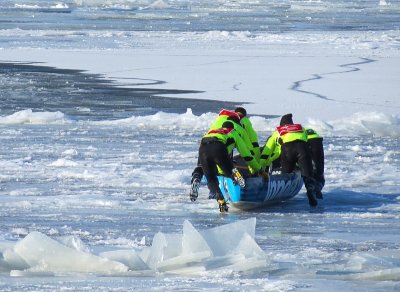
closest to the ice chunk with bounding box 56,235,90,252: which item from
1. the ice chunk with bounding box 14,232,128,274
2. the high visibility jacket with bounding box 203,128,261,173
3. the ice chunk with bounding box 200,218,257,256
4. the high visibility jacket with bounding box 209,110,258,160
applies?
the ice chunk with bounding box 14,232,128,274

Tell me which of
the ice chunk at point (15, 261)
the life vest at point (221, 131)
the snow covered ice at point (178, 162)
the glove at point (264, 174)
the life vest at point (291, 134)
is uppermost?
the life vest at point (221, 131)

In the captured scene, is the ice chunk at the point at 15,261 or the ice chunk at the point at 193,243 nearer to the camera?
the ice chunk at the point at 193,243

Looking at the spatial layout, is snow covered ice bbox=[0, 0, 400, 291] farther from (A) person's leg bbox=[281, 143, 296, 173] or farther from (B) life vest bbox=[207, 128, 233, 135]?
(B) life vest bbox=[207, 128, 233, 135]

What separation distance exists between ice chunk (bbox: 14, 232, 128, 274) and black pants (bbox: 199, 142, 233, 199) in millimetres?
3413

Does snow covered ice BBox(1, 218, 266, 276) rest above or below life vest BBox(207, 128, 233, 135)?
below

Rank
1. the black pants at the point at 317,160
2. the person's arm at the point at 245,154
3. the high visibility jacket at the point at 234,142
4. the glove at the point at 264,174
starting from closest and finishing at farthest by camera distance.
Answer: the high visibility jacket at the point at 234,142, the person's arm at the point at 245,154, the glove at the point at 264,174, the black pants at the point at 317,160

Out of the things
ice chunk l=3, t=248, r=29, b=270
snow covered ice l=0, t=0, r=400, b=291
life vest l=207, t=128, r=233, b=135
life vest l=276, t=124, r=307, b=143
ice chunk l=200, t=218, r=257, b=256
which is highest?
life vest l=207, t=128, r=233, b=135

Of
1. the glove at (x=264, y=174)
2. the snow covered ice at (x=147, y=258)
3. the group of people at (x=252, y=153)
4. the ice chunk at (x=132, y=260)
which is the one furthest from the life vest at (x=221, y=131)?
the ice chunk at (x=132, y=260)

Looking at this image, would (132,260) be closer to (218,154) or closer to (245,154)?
(218,154)

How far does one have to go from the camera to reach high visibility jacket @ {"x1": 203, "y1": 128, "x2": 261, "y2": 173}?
1244cm

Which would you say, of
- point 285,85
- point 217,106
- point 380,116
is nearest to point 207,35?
point 285,85

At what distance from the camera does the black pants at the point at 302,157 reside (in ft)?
42.7

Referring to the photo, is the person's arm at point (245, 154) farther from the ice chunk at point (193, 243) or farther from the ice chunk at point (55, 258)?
the ice chunk at point (55, 258)

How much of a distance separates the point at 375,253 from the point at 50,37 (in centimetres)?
3574
